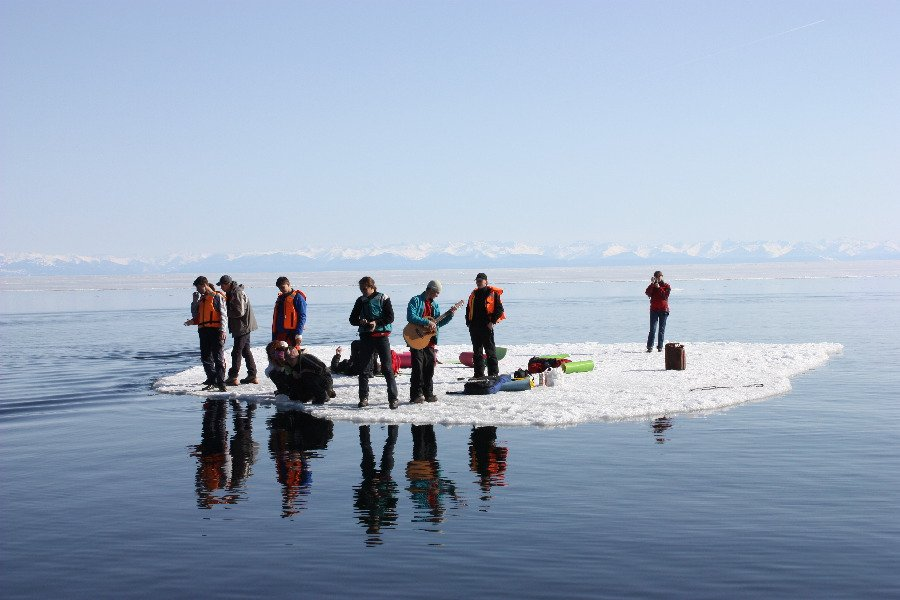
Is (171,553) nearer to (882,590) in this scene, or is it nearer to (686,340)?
(882,590)

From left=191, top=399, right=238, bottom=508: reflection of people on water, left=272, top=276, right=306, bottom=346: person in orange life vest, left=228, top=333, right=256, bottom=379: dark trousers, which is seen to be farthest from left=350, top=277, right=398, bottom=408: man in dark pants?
left=228, top=333, right=256, bottom=379: dark trousers

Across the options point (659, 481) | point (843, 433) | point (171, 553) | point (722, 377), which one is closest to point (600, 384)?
point (722, 377)

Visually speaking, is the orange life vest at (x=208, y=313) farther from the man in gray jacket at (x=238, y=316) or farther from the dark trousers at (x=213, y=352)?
the man in gray jacket at (x=238, y=316)

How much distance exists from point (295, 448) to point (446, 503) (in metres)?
3.56

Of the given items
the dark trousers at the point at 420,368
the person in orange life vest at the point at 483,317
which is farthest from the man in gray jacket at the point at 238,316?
the person in orange life vest at the point at 483,317

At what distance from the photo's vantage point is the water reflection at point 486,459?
9.45 m

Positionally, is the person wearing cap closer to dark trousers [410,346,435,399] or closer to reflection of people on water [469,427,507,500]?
dark trousers [410,346,435,399]

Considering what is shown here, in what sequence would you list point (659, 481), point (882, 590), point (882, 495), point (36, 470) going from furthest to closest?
point (36, 470)
point (659, 481)
point (882, 495)
point (882, 590)

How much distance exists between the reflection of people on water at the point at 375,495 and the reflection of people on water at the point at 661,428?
3.39 meters

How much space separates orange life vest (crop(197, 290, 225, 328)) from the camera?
1712cm

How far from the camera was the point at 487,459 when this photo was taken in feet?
35.3

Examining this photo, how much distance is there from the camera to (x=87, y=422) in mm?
14141

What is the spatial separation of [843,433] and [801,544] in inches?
213

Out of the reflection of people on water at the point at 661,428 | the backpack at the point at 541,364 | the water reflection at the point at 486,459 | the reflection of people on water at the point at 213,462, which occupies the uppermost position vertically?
the backpack at the point at 541,364
